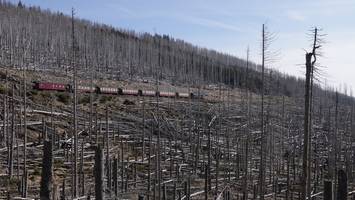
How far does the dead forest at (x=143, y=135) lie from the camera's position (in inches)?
790

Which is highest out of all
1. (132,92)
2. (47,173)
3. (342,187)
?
(132,92)

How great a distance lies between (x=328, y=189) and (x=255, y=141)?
108ft

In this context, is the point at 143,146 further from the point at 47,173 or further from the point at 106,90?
the point at 47,173

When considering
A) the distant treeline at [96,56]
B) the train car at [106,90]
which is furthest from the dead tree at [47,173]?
the train car at [106,90]

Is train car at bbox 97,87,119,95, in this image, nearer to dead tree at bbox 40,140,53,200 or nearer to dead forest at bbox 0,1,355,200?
dead forest at bbox 0,1,355,200

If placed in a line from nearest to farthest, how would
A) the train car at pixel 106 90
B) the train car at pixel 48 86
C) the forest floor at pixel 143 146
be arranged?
the forest floor at pixel 143 146
the train car at pixel 48 86
the train car at pixel 106 90

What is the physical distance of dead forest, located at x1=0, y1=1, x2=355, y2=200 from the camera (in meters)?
20.1

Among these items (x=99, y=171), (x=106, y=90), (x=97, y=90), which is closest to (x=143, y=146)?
(x=97, y=90)

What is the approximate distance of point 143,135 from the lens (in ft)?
97.9

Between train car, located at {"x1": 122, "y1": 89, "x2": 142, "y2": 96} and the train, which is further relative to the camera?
train car, located at {"x1": 122, "y1": 89, "x2": 142, "y2": 96}

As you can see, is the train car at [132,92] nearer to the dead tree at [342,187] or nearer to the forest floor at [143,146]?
the forest floor at [143,146]

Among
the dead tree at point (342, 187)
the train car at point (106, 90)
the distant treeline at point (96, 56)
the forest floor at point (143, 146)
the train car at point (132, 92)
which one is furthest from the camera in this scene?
the distant treeline at point (96, 56)

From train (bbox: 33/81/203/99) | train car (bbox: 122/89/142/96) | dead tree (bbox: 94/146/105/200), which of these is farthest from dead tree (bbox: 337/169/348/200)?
train car (bbox: 122/89/142/96)

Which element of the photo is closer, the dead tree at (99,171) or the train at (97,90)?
the dead tree at (99,171)
